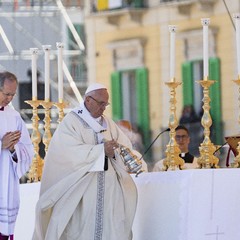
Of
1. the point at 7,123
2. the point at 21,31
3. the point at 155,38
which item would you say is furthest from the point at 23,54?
the point at 7,123

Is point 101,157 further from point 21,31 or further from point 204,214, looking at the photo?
point 21,31

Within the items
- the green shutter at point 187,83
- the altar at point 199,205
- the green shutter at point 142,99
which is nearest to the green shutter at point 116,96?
the green shutter at point 142,99

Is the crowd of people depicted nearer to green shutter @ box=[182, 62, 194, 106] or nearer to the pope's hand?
the pope's hand

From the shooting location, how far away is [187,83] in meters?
16.7

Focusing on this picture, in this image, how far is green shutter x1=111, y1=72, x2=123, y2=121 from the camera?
17766 mm

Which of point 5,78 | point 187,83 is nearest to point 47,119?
point 5,78

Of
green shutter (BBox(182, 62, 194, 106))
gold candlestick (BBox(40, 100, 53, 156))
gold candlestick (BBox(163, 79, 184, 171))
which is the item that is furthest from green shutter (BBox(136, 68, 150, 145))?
gold candlestick (BBox(163, 79, 184, 171))

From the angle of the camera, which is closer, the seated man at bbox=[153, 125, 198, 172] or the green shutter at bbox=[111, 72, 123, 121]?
the seated man at bbox=[153, 125, 198, 172]

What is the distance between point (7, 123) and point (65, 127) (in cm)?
44

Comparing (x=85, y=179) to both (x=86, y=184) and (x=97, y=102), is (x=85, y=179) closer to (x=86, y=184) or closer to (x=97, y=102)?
(x=86, y=184)

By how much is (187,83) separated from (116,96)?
1728 millimetres

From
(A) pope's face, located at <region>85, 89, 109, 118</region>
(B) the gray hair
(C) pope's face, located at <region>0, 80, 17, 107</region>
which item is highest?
(B) the gray hair

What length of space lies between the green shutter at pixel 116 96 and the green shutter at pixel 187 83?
126 centimetres

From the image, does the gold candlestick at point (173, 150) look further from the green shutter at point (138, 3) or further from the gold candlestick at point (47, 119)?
the green shutter at point (138, 3)
